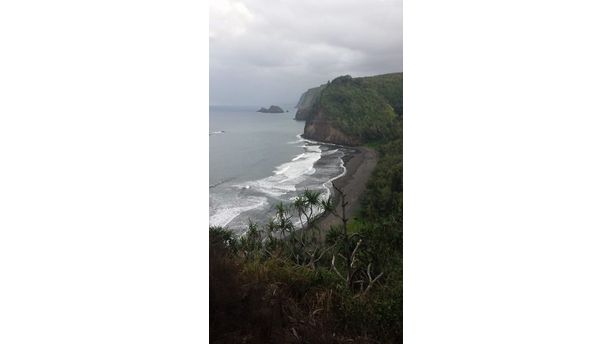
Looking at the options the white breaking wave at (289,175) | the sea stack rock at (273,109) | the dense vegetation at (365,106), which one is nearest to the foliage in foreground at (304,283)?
the white breaking wave at (289,175)

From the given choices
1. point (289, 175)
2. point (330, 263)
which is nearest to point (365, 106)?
point (289, 175)

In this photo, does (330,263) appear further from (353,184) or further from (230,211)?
(230,211)

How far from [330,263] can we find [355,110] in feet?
3.85

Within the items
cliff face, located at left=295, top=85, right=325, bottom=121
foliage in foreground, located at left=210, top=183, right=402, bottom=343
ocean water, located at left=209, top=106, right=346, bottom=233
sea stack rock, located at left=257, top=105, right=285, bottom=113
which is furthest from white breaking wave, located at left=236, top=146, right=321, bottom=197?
sea stack rock, located at left=257, top=105, right=285, bottom=113

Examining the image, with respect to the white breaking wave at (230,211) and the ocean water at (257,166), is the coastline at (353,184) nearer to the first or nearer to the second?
the ocean water at (257,166)

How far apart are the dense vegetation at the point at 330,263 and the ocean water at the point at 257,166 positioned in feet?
0.35

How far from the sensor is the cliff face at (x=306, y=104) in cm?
376

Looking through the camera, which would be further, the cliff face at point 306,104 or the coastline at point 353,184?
the cliff face at point 306,104

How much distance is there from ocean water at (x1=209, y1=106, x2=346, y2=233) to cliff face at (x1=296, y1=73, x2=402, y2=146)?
0.11 meters

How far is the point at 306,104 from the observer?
382cm
